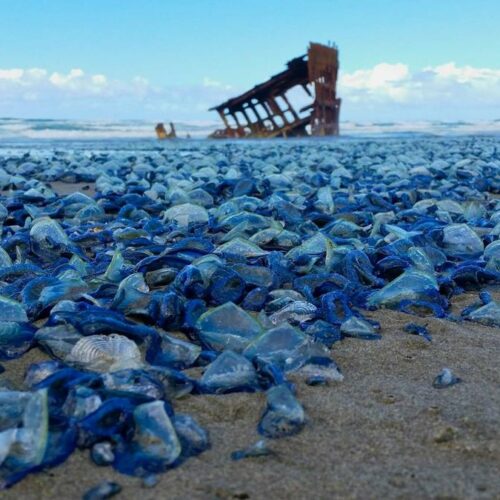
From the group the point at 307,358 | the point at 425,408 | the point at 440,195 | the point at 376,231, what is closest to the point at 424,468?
the point at 425,408

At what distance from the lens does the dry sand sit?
1.31 metres

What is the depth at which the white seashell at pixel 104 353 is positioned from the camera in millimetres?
1831

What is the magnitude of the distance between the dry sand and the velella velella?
0.14 feet

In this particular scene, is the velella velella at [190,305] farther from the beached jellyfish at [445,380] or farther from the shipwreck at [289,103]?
the shipwreck at [289,103]

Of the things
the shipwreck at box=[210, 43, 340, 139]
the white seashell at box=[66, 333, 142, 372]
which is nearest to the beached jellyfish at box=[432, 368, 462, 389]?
the white seashell at box=[66, 333, 142, 372]

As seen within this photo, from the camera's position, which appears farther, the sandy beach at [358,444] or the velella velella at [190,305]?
the velella velella at [190,305]

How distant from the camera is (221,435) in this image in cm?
156

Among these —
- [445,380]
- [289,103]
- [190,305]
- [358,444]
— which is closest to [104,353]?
[190,305]

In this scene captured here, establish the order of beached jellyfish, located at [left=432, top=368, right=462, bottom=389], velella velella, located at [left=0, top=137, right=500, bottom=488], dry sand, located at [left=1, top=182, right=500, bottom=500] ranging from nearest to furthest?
1. dry sand, located at [left=1, top=182, right=500, bottom=500]
2. velella velella, located at [left=0, top=137, right=500, bottom=488]
3. beached jellyfish, located at [left=432, top=368, right=462, bottom=389]

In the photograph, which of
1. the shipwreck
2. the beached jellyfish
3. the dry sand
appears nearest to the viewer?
the dry sand

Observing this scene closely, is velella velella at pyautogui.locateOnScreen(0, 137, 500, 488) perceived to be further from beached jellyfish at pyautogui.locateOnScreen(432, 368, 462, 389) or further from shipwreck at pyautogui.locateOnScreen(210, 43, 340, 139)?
shipwreck at pyautogui.locateOnScreen(210, 43, 340, 139)

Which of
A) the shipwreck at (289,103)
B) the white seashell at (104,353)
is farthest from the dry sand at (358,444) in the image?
the shipwreck at (289,103)

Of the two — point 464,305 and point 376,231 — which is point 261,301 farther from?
point 376,231

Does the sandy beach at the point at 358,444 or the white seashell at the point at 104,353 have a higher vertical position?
the white seashell at the point at 104,353
